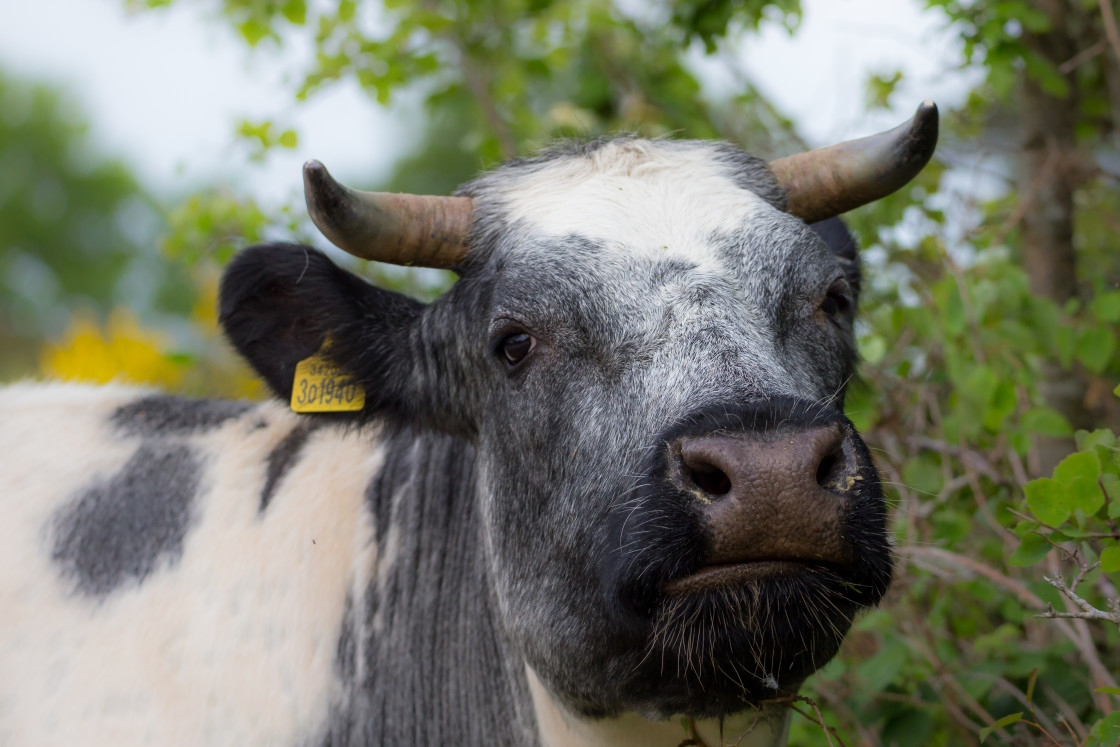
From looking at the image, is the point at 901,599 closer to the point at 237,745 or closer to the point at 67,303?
the point at 237,745

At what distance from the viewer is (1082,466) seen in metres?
2.58

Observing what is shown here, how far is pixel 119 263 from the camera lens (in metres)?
59.4

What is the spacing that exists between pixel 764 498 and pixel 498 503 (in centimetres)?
116

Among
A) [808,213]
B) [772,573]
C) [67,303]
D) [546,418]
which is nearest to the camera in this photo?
[772,573]

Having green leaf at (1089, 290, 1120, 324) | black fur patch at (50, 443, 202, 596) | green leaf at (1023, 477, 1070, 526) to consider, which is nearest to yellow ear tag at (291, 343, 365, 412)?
black fur patch at (50, 443, 202, 596)

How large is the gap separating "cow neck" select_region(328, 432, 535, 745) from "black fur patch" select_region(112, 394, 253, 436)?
733 mm

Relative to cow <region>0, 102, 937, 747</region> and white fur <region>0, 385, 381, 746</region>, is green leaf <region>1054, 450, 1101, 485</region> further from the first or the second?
white fur <region>0, 385, 381, 746</region>

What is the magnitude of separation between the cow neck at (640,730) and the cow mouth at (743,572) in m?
0.82

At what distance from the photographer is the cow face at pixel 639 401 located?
2.24 m

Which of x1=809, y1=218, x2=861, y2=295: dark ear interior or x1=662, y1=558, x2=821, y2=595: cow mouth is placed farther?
x1=809, y1=218, x2=861, y2=295: dark ear interior

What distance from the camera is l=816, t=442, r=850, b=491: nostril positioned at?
2246 mm

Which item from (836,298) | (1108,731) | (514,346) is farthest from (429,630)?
(1108,731)

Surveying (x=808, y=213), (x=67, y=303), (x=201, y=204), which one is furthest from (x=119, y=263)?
(x=808, y=213)

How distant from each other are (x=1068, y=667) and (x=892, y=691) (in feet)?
2.38
